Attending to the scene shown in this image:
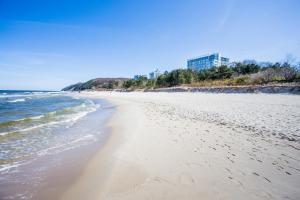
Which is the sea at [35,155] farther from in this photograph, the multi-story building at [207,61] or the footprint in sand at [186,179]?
the multi-story building at [207,61]

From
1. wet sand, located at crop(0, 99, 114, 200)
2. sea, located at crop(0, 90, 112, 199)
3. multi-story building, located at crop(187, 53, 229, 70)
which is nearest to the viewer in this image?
wet sand, located at crop(0, 99, 114, 200)

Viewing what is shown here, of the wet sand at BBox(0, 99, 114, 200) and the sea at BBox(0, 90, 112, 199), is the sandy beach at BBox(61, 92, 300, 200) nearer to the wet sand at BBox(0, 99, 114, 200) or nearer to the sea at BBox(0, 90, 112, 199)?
the wet sand at BBox(0, 99, 114, 200)

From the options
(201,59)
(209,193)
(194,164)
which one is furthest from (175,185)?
(201,59)

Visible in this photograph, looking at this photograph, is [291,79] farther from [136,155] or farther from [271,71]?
[136,155]

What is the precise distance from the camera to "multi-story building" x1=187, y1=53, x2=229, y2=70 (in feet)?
448

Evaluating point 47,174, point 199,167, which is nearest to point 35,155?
point 47,174

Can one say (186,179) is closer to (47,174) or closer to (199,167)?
(199,167)

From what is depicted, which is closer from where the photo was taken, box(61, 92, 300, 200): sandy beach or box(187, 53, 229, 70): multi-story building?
box(61, 92, 300, 200): sandy beach

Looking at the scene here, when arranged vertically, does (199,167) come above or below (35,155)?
above

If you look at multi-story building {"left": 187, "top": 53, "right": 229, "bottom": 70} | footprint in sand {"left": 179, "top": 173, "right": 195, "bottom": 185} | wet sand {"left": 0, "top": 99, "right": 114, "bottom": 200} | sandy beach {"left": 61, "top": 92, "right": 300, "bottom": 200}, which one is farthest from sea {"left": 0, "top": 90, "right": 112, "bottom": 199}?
multi-story building {"left": 187, "top": 53, "right": 229, "bottom": 70}

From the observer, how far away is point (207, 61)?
140 m

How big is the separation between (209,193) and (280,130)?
4871 mm

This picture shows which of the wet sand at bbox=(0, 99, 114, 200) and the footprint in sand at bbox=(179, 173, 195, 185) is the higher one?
the footprint in sand at bbox=(179, 173, 195, 185)

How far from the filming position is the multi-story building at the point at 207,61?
136500 millimetres
